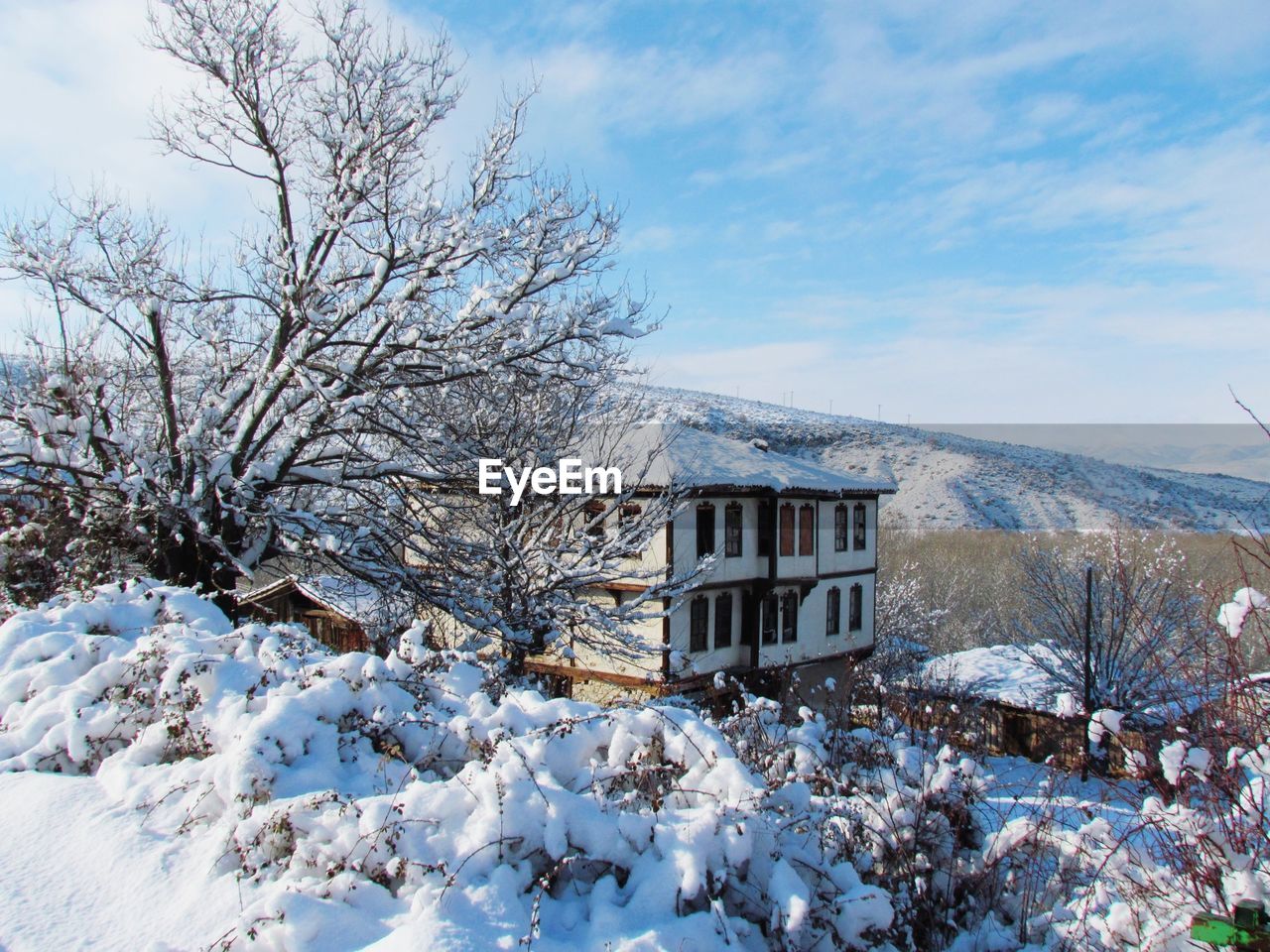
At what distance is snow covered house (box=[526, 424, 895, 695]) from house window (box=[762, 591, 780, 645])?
4cm

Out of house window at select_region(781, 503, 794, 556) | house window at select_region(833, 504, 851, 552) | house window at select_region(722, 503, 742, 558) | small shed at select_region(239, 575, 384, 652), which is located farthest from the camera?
house window at select_region(833, 504, 851, 552)

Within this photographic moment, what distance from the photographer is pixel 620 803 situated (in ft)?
11.7

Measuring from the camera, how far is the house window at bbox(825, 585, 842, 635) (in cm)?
2769

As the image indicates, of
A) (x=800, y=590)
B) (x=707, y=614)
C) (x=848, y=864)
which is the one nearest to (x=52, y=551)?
(x=848, y=864)

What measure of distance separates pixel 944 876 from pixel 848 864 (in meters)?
0.75

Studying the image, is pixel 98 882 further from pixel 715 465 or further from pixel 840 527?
pixel 840 527

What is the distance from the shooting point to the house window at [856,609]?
28.9 m

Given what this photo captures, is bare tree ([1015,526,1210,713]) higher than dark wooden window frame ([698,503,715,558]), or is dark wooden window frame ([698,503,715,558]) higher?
dark wooden window frame ([698,503,715,558])

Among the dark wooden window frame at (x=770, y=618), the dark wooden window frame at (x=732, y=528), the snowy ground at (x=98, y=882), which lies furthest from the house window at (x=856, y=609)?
the snowy ground at (x=98, y=882)

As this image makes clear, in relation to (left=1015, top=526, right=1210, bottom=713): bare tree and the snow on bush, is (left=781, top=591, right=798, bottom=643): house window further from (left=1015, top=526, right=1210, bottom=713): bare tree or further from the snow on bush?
the snow on bush

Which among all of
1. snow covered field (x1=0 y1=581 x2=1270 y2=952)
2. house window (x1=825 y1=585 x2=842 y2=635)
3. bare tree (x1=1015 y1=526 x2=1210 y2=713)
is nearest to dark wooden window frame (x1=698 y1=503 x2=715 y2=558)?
house window (x1=825 y1=585 x2=842 y2=635)

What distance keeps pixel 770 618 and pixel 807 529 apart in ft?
9.65

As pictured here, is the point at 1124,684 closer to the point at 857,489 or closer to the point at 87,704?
the point at 857,489

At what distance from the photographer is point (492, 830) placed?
3184 millimetres
